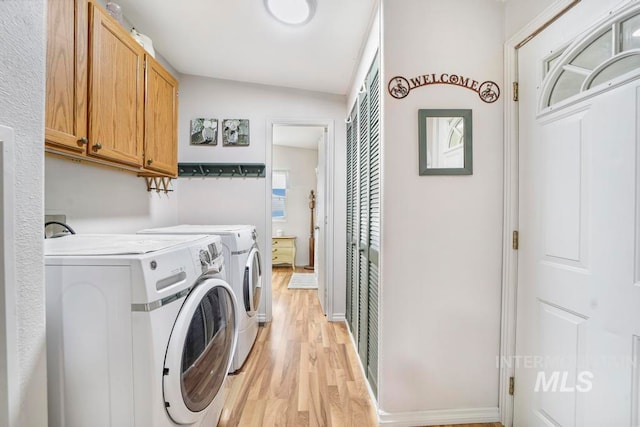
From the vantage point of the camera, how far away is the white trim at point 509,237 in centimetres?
150

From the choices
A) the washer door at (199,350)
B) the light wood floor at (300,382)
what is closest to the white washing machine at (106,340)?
the washer door at (199,350)

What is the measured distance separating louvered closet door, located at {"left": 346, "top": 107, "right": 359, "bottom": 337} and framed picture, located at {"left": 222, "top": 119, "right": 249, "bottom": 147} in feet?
3.32

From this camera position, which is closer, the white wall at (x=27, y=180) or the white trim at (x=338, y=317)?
the white wall at (x=27, y=180)

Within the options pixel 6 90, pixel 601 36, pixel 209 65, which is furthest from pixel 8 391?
pixel 209 65

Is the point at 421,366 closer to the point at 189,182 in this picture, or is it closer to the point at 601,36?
Answer: the point at 601,36

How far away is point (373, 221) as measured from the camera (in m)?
1.82

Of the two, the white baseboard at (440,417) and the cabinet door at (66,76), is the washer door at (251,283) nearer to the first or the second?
the white baseboard at (440,417)

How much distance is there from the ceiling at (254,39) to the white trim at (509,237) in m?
0.84

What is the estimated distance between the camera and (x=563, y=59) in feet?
4.05

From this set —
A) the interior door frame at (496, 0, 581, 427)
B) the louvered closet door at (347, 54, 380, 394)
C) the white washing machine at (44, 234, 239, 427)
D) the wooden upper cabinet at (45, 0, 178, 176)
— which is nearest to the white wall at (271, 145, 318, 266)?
the louvered closet door at (347, 54, 380, 394)

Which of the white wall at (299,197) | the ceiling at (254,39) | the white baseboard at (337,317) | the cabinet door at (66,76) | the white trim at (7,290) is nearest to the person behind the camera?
the white trim at (7,290)

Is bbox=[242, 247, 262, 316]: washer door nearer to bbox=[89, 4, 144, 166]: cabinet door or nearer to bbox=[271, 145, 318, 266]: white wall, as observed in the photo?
bbox=[89, 4, 144, 166]: cabinet door

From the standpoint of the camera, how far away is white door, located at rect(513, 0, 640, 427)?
1002 mm

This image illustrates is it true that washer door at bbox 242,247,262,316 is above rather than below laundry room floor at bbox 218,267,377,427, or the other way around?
above
